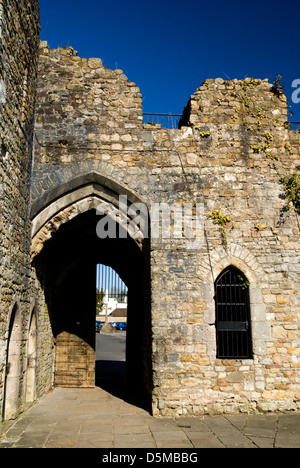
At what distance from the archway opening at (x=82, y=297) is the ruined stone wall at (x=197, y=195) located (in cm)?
137

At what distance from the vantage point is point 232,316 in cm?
639

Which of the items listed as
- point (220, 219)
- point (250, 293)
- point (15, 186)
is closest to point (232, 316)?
point (250, 293)

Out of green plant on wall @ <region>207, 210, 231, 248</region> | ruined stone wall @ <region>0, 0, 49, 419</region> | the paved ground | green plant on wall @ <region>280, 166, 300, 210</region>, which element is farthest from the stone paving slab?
green plant on wall @ <region>280, 166, 300, 210</region>

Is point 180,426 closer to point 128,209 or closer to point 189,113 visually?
point 128,209

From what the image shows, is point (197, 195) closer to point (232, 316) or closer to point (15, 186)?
point (232, 316)

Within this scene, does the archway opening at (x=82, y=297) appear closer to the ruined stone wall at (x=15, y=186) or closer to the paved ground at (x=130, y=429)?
the ruined stone wall at (x=15, y=186)

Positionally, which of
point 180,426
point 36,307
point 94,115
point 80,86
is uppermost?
point 80,86

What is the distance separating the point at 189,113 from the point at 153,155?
1136 millimetres

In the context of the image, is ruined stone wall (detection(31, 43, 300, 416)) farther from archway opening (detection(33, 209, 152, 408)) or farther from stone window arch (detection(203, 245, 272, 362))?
archway opening (detection(33, 209, 152, 408))

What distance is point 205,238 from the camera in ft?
21.4

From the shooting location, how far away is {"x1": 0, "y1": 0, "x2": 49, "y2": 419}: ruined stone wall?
16.1ft

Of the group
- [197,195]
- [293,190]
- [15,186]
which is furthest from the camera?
[293,190]

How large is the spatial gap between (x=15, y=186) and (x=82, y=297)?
4.42 metres
